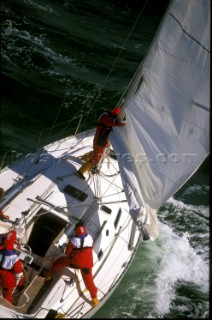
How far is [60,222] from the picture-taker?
8.84 meters

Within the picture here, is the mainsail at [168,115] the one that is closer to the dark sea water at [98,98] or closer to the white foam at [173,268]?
the white foam at [173,268]

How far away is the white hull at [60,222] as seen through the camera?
756 centimetres

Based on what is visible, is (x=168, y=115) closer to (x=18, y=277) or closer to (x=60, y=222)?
(x=60, y=222)

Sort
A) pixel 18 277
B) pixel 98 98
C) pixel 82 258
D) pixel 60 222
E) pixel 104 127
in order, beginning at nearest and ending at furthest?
pixel 82 258 < pixel 18 277 < pixel 60 222 < pixel 104 127 < pixel 98 98

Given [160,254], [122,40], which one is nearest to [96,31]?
[122,40]

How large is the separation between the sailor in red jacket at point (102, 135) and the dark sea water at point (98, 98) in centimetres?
278

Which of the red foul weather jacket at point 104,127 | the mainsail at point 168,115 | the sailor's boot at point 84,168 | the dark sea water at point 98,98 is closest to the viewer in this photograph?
the mainsail at point 168,115

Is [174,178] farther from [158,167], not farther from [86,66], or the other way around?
[86,66]

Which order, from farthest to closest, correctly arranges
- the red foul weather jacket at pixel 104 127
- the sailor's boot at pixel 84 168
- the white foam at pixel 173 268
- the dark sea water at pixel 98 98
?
the dark sea water at pixel 98 98 < the white foam at pixel 173 268 < the sailor's boot at pixel 84 168 < the red foul weather jacket at pixel 104 127

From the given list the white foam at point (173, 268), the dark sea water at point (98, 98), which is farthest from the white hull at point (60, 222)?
the white foam at point (173, 268)

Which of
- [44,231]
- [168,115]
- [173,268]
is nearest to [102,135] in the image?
[168,115]

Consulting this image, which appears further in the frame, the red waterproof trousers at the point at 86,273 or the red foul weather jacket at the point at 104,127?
the red foul weather jacket at the point at 104,127

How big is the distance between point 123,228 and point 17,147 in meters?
5.05

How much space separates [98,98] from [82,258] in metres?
8.88
